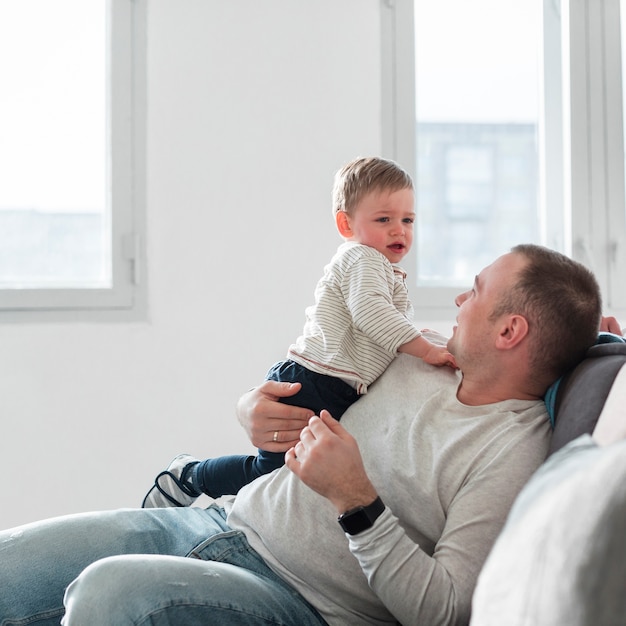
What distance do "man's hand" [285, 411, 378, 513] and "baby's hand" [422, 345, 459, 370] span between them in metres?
0.35

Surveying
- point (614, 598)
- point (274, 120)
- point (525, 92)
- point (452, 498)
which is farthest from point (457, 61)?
point (614, 598)

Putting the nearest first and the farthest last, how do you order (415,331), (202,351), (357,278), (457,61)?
(415,331)
(357,278)
(202,351)
(457,61)

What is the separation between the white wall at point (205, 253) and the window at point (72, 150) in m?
0.08

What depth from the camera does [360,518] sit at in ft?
3.69

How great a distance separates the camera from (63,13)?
2701 millimetres

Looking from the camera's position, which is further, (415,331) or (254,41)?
(254,41)

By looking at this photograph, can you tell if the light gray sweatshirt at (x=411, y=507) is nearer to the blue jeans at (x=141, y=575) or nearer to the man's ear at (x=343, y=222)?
the blue jeans at (x=141, y=575)

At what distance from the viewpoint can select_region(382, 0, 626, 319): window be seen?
2.88 meters

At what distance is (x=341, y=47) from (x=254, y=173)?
57cm

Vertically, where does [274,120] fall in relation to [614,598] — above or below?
above

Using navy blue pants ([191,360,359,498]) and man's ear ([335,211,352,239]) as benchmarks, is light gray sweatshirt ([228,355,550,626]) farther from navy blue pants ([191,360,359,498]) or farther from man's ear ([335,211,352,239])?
man's ear ([335,211,352,239])

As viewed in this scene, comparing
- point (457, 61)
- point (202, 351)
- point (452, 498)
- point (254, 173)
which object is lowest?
point (452, 498)

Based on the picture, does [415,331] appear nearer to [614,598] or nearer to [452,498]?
[452,498]

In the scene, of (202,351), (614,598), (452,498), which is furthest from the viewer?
(202,351)
